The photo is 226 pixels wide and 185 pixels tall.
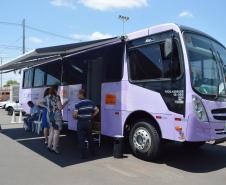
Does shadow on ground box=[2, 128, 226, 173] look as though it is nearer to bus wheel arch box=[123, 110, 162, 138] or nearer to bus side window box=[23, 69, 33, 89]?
bus wheel arch box=[123, 110, 162, 138]

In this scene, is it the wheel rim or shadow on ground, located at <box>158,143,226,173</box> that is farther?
the wheel rim

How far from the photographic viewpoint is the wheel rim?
8.10 meters

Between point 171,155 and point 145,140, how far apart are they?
1531mm

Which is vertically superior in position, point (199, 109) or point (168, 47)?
point (168, 47)

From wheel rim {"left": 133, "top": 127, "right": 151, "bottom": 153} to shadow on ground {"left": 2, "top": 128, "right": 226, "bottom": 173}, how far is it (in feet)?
1.92

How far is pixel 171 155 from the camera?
9.30 meters

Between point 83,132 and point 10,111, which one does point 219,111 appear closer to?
point 83,132

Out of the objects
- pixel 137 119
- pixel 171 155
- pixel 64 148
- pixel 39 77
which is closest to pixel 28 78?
pixel 39 77

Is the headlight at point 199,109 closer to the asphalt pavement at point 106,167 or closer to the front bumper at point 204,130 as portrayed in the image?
the front bumper at point 204,130

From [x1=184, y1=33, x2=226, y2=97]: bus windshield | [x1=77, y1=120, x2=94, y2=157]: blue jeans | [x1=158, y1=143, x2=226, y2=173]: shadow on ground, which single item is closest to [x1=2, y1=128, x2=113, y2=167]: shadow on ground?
[x1=77, y1=120, x2=94, y2=157]: blue jeans

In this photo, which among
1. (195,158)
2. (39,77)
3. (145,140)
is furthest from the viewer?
(39,77)

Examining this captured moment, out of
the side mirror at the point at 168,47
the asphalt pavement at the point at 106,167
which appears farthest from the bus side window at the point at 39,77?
the side mirror at the point at 168,47

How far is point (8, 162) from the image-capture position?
822 centimetres

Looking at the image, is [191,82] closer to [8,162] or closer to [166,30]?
[166,30]
